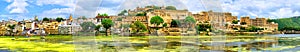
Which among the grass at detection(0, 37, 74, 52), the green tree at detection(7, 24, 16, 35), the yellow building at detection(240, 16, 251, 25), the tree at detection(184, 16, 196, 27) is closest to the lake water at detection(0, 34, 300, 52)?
the grass at detection(0, 37, 74, 52)

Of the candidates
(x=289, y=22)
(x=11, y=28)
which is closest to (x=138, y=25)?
(x=11, y=28)

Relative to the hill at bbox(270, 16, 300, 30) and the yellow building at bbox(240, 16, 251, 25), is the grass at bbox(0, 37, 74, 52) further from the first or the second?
the hill at bbox(270, 16, 300, 30)

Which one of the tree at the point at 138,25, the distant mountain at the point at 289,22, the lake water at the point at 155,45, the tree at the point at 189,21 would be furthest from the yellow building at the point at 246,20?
the tree at the point at 189,21

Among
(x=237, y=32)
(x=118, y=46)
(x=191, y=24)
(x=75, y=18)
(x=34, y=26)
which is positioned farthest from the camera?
(x=34, y=26)

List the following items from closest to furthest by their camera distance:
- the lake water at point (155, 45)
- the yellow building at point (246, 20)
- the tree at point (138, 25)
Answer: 1. the lake water at point (155, 45)
2. the tree at point (138, 25)
3. the yellow building at point (246, 20)

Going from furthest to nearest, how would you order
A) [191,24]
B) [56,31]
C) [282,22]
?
1. [282,22]
2. [56,31]
3. [191,24]

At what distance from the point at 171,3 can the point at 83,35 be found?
3.31ft

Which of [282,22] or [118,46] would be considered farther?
[282,22]

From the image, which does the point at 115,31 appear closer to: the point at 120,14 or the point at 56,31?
the point at 120,14

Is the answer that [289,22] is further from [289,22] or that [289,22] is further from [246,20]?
[246,20]

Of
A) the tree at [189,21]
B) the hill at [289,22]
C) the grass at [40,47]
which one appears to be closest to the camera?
the tree at [189,21]

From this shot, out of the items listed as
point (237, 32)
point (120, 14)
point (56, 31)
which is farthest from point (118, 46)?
point (237, 32)

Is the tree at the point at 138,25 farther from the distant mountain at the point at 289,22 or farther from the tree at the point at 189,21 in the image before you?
the distant mountain at the point at 289,22

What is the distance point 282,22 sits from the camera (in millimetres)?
34656
